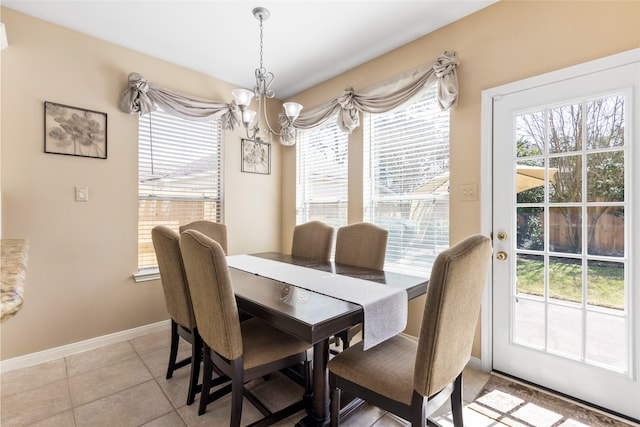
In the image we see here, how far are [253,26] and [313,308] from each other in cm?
229

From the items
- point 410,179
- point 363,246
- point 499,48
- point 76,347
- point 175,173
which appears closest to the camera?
point 499,48

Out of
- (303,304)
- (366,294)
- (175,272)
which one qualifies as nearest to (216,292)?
(303,304)

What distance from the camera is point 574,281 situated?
1.82 metres

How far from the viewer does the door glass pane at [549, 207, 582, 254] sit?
1.80 metres

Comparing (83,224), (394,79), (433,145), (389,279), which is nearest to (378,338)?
(389,279)

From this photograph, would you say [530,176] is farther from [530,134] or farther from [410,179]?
[410,179]

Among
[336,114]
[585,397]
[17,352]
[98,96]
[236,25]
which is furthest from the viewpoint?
[336,114]

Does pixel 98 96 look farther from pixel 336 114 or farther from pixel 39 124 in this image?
pixel 336 114

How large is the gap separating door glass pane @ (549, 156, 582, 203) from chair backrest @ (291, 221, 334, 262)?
5.32 ft

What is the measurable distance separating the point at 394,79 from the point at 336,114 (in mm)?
711

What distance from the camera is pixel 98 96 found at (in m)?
2.56

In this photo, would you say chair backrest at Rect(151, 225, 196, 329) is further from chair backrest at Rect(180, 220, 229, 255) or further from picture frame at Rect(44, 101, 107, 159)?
picture frame at Rect(44, 101, 107, 159)

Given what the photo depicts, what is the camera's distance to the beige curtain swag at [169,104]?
263 centimetres

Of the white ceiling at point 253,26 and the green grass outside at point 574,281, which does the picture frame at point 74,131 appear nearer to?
the white ceiling at point 253,26
